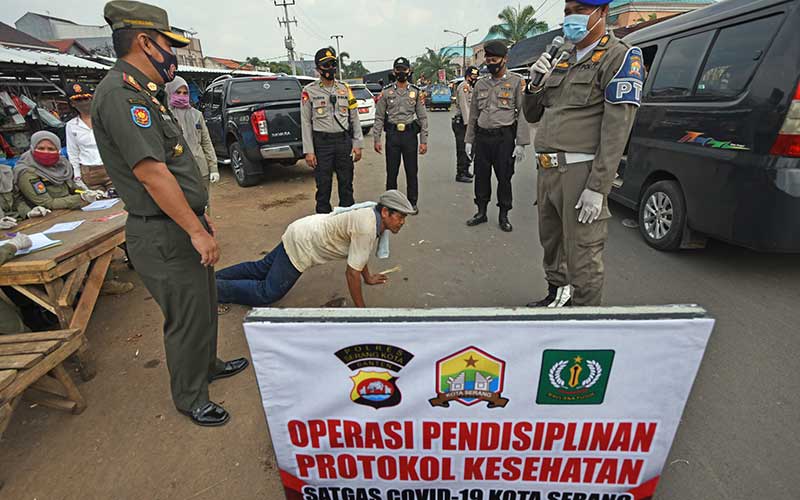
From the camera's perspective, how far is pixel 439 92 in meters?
22.5

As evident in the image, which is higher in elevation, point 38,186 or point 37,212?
point 38,186

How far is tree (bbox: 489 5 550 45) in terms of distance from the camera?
1209 inches

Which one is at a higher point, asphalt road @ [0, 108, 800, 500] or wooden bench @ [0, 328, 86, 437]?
wooden bench @ [0, 328, 86, 437]

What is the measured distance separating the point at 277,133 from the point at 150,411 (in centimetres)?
505

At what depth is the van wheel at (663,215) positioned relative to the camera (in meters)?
3.50

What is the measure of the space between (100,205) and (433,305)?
3.07 meters

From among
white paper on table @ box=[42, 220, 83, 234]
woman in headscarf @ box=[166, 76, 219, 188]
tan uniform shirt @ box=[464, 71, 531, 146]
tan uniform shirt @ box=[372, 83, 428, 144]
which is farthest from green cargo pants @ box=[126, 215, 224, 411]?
tan uniform shirt @ box=[372, 83, 428, 144]

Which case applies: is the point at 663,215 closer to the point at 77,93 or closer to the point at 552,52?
the point at 552,52

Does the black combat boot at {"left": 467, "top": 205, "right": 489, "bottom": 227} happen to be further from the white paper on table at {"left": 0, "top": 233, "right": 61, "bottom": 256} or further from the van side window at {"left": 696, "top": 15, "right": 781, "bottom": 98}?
the white paper on table at {"left": 0, "top": 233, "right": 61, "bottom": 256}

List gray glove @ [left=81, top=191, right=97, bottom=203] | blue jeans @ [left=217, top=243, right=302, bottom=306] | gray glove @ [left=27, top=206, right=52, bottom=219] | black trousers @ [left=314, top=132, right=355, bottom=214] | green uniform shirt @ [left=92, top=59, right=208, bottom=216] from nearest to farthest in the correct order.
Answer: green uniform shirt @ [left=92, top=59, right=208, bottom=216], blue jeans @ [left=217, top=243, right=302, bottom=306], gray glove @ [left=27, top=206, right=52, bottom=219], gray glove @ [left=81, top=191, right=97, bottom=203], black trousers @ [left=314, top=132, right=355, bottom=214]

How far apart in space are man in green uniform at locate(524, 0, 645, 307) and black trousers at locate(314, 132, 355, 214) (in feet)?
8.05

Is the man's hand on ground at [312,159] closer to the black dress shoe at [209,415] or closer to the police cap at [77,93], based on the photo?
the police cap at [77,93]

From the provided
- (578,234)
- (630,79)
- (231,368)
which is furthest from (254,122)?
(630,79)

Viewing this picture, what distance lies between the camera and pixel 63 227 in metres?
2.95
